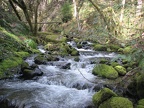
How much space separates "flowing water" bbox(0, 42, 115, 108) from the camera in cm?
502

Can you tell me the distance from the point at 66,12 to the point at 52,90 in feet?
61.7

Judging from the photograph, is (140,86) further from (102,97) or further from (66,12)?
(66,12)

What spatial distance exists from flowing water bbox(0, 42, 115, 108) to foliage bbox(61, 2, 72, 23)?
53.1 feet

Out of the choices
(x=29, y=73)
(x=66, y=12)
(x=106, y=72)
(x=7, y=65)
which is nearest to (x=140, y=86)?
(x=106, y=72)

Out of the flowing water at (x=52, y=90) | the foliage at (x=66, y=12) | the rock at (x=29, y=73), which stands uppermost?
the foliage at (x=66, y=12)

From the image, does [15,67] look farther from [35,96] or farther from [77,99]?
[77,99]

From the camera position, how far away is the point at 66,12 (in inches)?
939

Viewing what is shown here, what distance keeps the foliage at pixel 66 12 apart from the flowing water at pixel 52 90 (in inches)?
638

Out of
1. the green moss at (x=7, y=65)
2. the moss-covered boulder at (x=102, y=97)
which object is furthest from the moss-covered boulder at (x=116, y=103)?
the green moss at (x=7, y=65)

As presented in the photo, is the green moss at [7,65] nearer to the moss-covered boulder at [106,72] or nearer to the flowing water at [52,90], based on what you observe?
the flowing water at [52,90]

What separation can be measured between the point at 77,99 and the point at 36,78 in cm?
207

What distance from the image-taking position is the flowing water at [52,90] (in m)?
5.02

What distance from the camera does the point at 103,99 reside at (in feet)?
15.4

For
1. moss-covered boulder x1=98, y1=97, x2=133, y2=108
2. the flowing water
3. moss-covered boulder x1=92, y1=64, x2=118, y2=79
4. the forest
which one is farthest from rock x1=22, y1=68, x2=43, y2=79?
moss-covered boulder x1=98, y1=97, x2=133, y2=108
